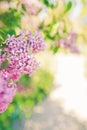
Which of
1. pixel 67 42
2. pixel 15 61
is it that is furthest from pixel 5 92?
pixel 67 42

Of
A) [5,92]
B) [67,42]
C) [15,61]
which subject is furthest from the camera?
[67,42]

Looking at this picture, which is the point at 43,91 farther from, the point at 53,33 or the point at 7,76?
the point at 7,76

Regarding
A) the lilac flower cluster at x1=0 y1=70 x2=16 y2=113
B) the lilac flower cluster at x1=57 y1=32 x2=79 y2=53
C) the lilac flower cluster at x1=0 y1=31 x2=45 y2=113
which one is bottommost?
the lilac flower cluster at x1=0 y1=70 x2=16 y2=113

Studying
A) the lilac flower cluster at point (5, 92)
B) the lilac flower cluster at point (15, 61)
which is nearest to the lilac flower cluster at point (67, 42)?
the lilac flower cluster at point (15, 61)

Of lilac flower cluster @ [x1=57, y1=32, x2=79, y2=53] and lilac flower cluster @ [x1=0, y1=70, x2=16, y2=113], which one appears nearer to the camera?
lilac flower cluster @ [x1=0, y1=70, x2=16, y2=113]

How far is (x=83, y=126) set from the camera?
21.3 ft

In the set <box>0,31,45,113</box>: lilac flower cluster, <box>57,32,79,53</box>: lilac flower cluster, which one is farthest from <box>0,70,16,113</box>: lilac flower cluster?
<box>57,32,79,53</box>: lilac flower cluster

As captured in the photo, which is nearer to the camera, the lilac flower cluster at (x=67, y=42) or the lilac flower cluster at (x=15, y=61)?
the lilac flower cluster at (x=15, y=61)

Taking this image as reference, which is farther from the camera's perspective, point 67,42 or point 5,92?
point 67,42

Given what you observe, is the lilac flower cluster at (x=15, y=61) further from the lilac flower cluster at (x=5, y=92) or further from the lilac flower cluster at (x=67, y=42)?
the lilac flower cluster at (x=67, y=42)

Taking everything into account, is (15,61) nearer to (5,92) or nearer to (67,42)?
(5,92)

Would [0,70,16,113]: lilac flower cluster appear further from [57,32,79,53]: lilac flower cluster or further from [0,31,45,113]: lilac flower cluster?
[57,32,79,53]: lilac flower cluster

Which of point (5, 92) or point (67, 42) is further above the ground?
point (67, 42)

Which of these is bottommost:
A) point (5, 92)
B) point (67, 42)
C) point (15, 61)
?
point (5, 92)
